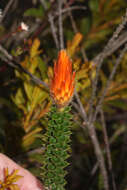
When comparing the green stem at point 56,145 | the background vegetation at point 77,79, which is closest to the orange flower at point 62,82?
the green stem at point 56,145

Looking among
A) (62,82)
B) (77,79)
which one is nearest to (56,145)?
(62,82)

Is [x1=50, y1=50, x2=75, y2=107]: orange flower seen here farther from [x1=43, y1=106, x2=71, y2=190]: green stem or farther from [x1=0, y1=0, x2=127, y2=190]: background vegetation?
[x1=0, y1=0, x2=127, y2=190]: background vegetation

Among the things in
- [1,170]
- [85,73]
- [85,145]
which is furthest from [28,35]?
[1,170]

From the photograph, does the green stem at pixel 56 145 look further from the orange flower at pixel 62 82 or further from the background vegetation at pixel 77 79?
the background vegetation at pixel 77 79

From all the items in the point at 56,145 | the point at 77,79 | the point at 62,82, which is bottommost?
the point at 56,145

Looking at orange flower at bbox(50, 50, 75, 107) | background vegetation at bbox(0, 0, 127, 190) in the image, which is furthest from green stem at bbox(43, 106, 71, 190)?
background vegetation at bbox(0, 0, 127, 190)

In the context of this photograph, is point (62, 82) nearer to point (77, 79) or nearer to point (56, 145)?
point (56, 145)
